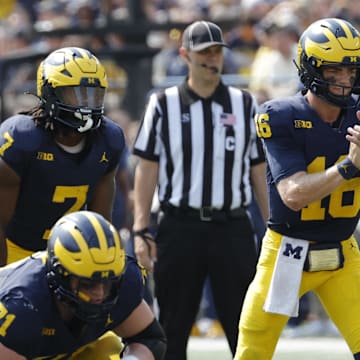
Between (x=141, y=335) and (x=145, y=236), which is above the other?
(x=141, y=335)

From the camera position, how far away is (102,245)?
454 centimetres

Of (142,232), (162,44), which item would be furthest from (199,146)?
(162,44)

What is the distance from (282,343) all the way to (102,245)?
14.8 ft

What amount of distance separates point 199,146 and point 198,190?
0.26 metres

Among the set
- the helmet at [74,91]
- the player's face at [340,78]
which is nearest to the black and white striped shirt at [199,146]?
the helmet at [74,91]

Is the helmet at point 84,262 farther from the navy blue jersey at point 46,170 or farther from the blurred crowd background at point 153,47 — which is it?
the blurred crowd background at point 153,47

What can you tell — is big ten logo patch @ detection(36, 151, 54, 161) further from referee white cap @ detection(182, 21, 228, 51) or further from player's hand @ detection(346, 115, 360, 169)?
referee white cap @ detection(182, 21, 228, 51)

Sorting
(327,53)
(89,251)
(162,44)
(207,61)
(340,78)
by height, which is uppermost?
(327,53)

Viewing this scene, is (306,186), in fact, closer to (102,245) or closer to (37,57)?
(102,245)

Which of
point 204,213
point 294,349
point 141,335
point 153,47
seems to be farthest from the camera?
point 153,47

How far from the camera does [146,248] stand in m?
6.72

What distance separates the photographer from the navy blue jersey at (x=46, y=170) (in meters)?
5.64

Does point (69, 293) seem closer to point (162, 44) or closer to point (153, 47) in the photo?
point (153, 47)

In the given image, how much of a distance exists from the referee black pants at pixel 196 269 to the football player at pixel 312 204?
1.09 m
